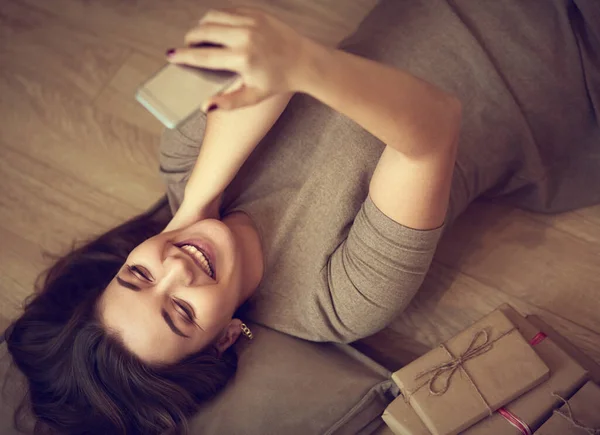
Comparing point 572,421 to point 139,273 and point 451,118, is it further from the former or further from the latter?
point 139,273

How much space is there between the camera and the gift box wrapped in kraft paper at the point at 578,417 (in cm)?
85

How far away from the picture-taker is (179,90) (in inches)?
21.6

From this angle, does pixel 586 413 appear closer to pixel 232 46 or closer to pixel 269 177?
pixel 269 177

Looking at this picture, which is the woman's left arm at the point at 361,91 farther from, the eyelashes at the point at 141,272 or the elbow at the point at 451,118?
the eyelashes at the point at 141,272

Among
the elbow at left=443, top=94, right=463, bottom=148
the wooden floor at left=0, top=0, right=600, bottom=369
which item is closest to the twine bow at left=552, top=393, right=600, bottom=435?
the wooden floor at left=0, top=0, right=600, bottom=369

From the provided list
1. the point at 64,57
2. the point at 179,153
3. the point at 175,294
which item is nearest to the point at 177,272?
the point at 175,294

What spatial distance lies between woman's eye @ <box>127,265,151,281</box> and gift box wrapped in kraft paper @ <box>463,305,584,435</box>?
59 cm

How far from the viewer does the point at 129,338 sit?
0.89m

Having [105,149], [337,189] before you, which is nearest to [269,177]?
[337,189]

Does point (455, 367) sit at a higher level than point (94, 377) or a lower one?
higher

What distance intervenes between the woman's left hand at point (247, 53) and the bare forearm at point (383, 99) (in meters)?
0.02

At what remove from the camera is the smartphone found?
531 mm

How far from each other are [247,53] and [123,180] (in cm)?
94

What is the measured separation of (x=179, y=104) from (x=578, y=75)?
2.53 ft
